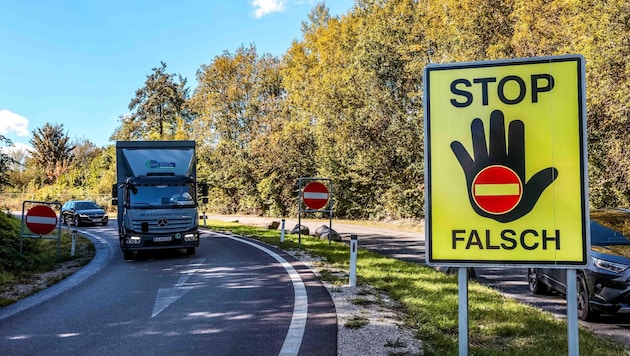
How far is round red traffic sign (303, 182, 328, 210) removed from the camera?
13375 mm

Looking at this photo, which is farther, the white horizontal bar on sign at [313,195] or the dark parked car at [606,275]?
the white horizontal bar on sign at [313,195]

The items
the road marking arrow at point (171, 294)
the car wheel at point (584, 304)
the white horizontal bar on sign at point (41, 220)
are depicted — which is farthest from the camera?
Answer: the white horizontal bar on sign at point (41, 220)

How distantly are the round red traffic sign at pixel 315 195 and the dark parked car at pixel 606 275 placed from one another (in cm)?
714

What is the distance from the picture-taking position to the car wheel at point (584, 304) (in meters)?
6.42

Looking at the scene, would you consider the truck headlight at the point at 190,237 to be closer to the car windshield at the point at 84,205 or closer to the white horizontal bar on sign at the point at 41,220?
the white horizontal bar on sign at the point at 41,220

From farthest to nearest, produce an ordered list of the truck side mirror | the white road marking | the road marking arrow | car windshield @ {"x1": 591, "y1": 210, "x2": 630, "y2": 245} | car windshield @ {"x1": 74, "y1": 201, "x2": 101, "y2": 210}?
car windshield @ {"x1": 74, "y1": 201, "x2": 101, "y2": 210}
the truck side mirror
car windshield @ {"x1": 591, "y1": 210, "x2": 630, "y2": 245}
the road marking arrow
the white road marking

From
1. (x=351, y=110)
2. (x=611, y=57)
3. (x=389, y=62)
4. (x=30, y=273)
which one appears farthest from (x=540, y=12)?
(x=30, y=273)

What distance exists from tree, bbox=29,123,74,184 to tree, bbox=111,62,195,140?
32.5 feet

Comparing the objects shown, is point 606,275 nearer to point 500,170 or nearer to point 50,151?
point 500,170

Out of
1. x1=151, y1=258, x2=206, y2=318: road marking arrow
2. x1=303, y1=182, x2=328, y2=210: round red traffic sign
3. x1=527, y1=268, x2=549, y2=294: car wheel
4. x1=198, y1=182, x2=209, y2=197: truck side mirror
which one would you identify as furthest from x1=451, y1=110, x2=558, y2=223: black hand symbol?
x1=198, y1=182, x2=209, y2=197: truck side mirror

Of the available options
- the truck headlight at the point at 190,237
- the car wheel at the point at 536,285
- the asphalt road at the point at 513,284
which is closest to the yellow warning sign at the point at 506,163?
the asphalt road at the point at 513,284

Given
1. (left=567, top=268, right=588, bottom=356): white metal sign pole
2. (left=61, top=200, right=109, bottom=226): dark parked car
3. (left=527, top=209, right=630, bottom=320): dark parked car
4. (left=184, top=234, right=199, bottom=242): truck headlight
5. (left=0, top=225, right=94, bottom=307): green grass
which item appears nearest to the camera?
(left=567, top=268, right=588, bottom=356): white metal sign pole

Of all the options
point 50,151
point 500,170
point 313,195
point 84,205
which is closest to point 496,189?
point 500,170

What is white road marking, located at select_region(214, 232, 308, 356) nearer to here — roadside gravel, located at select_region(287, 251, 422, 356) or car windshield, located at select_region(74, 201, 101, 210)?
roadside gravel, located at select_region(287, 251, 422, 356)
